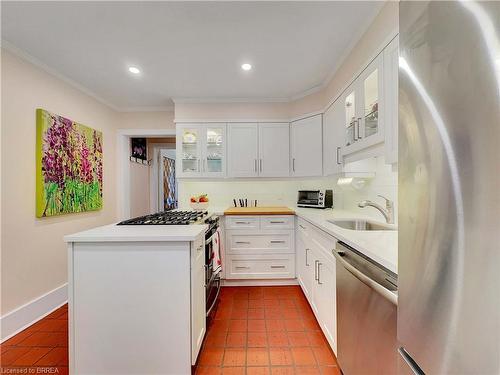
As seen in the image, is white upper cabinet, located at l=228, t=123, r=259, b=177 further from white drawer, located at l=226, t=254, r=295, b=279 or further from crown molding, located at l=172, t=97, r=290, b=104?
white drawer, located at l=226, t=254, r=295, b=279

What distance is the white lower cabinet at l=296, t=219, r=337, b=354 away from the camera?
60.4 inches

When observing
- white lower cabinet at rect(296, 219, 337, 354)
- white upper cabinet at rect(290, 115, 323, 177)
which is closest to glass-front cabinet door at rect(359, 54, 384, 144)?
white lower cabinet at rect(296, 219, 337, 354)

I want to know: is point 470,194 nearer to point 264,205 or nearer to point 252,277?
point 252,277

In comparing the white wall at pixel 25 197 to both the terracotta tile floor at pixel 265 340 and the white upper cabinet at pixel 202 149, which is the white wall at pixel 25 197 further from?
the terracotta tile floor at pixel 265 340

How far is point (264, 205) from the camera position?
353cm

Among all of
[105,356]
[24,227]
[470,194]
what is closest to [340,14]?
[470,194]

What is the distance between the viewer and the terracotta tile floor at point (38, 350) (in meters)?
1.55

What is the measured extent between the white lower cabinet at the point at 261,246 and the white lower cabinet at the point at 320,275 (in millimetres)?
297

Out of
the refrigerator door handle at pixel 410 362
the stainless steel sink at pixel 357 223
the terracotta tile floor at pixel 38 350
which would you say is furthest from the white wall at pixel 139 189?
the refrigerator door handle at pixel 410 362

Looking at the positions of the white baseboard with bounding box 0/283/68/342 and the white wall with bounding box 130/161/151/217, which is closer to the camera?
the white baseboard with bounding box 0/283/68/342

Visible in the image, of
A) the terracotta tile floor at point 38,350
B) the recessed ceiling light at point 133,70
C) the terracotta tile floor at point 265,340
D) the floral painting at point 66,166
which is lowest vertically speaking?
the terracotta tile floor at point 38,350

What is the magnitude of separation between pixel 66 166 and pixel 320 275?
114 inches

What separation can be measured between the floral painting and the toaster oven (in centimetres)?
285

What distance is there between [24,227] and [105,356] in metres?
1.57
